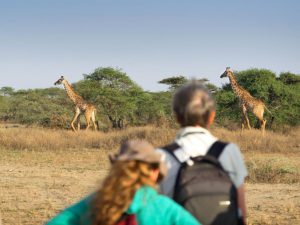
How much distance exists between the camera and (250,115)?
2358 centimetres

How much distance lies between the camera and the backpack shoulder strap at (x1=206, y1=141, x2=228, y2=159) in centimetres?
256

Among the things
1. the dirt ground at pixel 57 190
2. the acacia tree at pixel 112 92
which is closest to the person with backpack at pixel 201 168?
the dirt ground at pixel 57 190

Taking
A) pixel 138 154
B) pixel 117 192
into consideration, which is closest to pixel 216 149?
pixel 138 154

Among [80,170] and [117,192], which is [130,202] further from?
[80,170]

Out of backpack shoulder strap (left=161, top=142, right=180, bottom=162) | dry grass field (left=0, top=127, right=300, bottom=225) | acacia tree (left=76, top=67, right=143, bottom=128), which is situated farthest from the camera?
acacia tree (left=76, top=67, right=143, bottom=128)

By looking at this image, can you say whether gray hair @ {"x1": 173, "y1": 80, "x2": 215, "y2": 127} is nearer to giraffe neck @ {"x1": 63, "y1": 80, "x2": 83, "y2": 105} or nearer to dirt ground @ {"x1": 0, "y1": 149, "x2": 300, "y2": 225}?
dirt ground @ {"x1": 0, "y1": 149, "x2": 300, "y2": 225}

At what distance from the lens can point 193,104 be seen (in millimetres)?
2541

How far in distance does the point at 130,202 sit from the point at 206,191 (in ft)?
1.70

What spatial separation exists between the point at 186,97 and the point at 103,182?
0.71 m

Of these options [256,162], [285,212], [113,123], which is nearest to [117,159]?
[285,212]

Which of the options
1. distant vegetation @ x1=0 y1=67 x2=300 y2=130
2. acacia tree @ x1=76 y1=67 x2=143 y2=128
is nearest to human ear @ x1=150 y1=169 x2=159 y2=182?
distant vegetation @ x1=0 y1=67 x2=300 y2=130

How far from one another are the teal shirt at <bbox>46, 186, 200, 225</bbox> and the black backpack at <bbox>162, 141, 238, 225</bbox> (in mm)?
354

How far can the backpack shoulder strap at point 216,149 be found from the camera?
256 centimetres

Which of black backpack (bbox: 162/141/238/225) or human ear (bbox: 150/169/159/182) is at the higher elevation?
human ear (bbox: 150/169/159/182)
